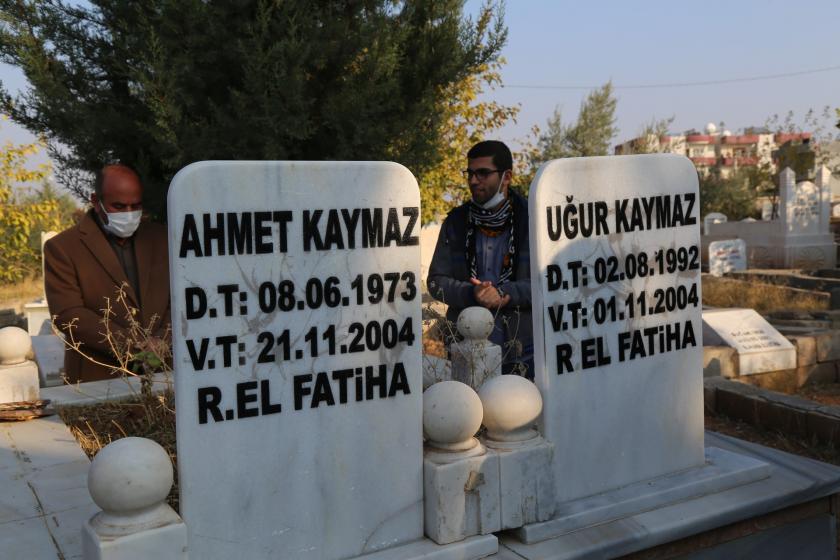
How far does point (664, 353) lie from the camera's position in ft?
10.3

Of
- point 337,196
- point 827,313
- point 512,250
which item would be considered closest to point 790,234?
point 827,313

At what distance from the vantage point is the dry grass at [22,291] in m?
18.4

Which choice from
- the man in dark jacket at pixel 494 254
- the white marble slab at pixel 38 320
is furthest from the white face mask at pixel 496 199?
the white marble slab at pixel 38 320

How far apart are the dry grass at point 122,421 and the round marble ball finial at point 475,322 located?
1402 millimetres

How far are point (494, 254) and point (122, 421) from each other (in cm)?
210

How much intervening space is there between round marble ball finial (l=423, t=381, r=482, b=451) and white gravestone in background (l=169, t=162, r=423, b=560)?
5 centimetres

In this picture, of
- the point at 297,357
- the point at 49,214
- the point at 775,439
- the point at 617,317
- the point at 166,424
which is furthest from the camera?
the point at 49,214

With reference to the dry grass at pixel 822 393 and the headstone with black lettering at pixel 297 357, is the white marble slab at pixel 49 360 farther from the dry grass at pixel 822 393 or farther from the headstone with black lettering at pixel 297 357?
the dry grass at pixel 822 393

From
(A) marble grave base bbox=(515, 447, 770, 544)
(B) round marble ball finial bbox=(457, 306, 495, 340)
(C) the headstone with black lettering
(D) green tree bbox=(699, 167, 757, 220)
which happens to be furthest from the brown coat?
(D) green tree bbox=(699, 167, 757, 220)

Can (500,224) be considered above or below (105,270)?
above

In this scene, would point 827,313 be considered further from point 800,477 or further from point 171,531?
point 171,531

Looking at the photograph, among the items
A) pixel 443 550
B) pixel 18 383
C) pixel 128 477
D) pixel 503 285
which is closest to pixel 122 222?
pixel 18 383

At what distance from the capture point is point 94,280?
13.4 feet

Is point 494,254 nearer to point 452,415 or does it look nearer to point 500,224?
point 500,224
